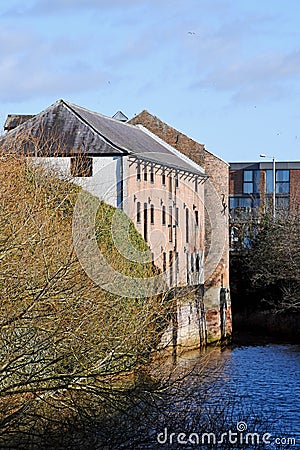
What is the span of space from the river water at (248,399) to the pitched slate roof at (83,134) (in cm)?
836

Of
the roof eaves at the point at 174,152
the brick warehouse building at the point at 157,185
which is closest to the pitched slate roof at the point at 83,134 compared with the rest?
the brick warehouse building at the point at 157,185

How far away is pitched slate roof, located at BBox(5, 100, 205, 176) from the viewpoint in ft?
93.0

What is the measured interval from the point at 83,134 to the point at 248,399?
12527mm

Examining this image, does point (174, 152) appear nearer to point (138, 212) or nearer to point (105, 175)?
point (138, 212)

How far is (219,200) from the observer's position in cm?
3809

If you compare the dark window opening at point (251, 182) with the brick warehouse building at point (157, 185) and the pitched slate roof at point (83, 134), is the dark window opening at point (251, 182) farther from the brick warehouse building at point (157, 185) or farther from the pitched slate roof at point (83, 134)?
the pitched slate roof at point (83, 134)

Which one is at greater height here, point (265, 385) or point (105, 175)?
point (105, 175)

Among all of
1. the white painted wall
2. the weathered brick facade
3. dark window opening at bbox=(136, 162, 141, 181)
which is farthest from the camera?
the weathered brick facade

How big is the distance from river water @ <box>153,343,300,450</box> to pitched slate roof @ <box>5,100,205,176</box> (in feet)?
27.4

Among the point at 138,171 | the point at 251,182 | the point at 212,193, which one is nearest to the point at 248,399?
the point at 138,171

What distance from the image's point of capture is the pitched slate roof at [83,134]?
28.3 m

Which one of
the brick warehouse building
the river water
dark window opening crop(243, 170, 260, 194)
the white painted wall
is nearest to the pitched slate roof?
the brick warehouse building

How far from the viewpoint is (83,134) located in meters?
29.3

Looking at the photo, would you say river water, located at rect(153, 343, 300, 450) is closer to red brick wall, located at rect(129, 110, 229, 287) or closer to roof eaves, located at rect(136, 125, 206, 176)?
red brick wall, located at rect(129, 110, 229, 287)
